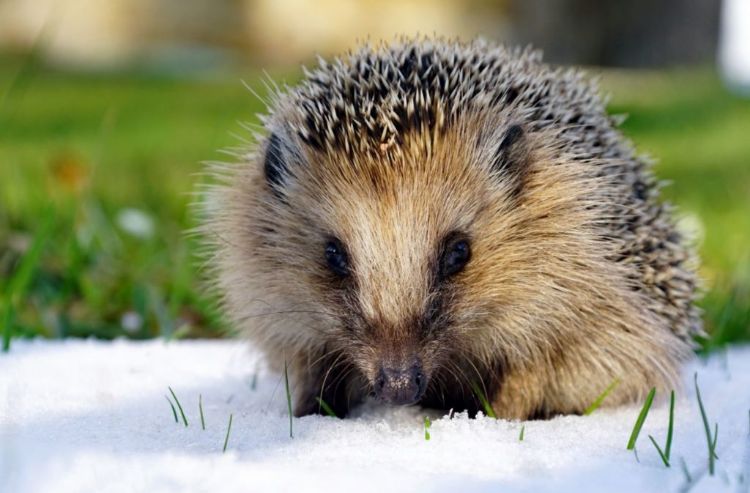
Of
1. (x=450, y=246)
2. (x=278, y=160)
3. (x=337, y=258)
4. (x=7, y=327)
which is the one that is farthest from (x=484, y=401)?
(x=7, y=327)

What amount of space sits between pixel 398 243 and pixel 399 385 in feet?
1.09

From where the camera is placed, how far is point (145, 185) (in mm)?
5301

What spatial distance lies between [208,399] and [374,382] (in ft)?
1.88

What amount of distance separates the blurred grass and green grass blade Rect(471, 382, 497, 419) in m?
1.08

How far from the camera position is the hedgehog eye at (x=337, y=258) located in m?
2.34

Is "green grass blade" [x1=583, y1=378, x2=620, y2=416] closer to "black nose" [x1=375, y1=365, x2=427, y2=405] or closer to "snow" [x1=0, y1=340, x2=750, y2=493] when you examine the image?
"snow" [x1=0, y1=340, x2=750, y2=493]

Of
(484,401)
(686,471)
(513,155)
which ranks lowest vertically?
(686,471)

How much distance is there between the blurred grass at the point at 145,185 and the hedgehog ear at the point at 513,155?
1.17 metres

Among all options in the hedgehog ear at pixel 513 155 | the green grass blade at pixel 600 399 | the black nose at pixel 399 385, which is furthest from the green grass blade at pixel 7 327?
the green grass blade at pixel 600 399

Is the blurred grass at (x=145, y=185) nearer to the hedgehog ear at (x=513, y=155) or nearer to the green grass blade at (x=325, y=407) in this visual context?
A: the green grass blade at (x=325, y=407)

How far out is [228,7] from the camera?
641 inches

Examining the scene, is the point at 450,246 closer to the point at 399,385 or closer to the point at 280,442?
the point at 399,385

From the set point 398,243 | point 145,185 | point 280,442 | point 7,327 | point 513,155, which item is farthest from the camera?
point 145,185

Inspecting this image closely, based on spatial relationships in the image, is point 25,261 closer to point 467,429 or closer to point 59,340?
point 59,340
